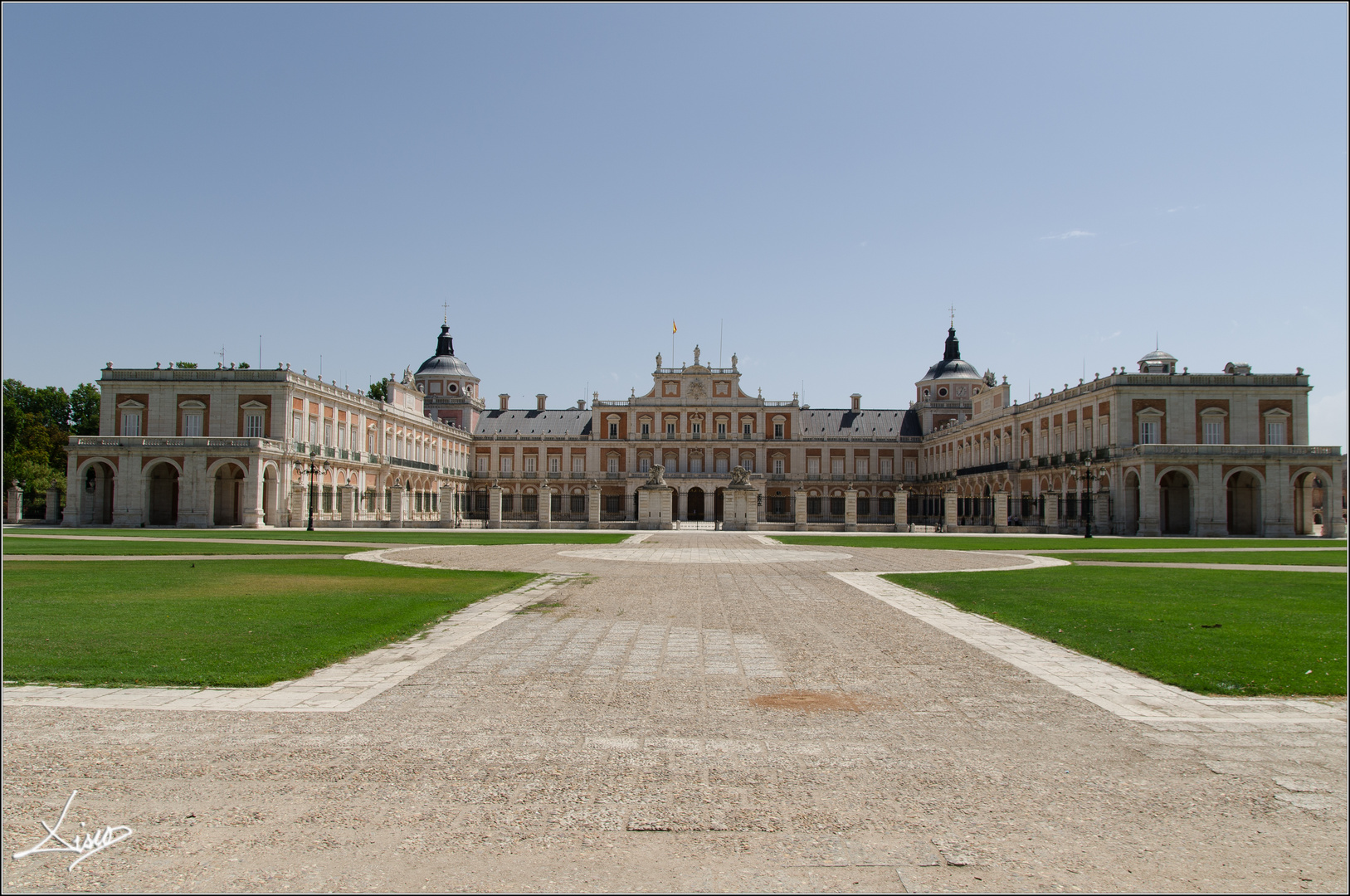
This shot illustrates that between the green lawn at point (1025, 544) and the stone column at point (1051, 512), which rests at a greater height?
the stone column at point (1051, 512)

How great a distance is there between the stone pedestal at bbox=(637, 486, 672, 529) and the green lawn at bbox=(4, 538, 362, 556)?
26.1 metres

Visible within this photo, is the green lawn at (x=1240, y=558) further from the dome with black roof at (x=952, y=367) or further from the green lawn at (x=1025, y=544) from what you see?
the dome with black roof at (x=952, y=367)

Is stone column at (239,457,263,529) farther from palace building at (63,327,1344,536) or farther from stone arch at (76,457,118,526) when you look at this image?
stone arch at (76,457,118,526)

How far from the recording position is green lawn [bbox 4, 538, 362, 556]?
2575 cm

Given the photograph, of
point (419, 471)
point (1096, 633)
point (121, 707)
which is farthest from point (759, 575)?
point (419, 471)

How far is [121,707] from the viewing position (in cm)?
733

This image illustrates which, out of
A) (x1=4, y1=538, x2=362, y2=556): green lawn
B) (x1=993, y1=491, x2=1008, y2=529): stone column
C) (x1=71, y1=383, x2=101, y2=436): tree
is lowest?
(x1=4, y1=538, x2=362, y2=556): green lawn

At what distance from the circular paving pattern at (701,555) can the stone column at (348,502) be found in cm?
3048

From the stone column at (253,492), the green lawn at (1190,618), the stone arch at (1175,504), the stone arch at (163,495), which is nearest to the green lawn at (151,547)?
the stone column at (253,492)

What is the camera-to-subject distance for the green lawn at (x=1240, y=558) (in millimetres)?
24250

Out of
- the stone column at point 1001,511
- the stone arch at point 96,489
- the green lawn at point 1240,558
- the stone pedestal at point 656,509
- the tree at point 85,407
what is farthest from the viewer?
the tree at point 85,407

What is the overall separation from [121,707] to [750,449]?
78994 mm

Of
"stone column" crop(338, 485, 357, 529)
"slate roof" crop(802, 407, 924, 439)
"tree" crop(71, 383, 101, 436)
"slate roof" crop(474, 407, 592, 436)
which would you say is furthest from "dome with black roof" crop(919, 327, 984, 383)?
"tree" crop(71, 383, 101, 436)

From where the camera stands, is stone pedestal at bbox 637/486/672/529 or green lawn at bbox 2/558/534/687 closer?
green lawn at bbox 2/558/534/687
